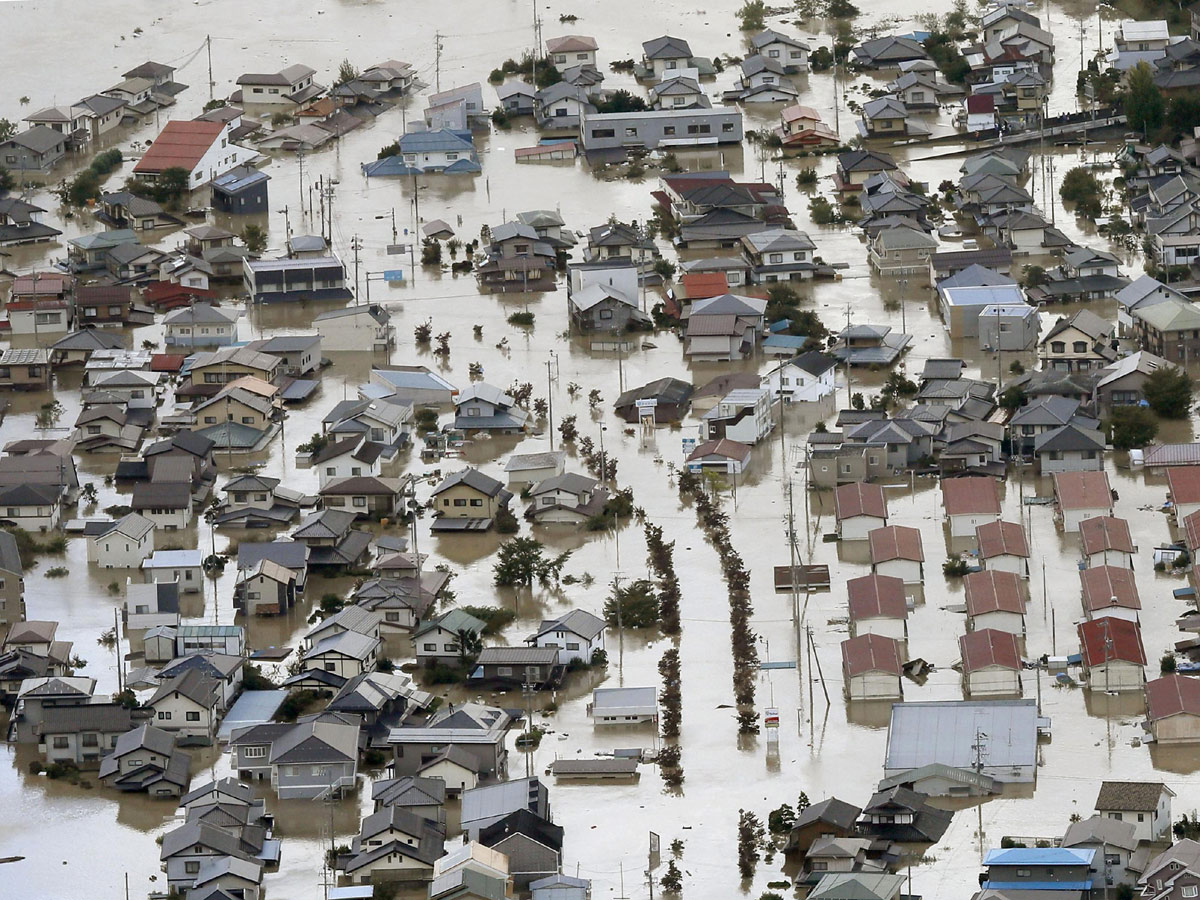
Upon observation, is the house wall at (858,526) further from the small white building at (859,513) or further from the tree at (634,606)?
the tree at (634,606)

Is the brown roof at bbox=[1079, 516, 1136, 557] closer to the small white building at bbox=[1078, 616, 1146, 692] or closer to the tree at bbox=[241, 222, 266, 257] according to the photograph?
the small white building at bbox=[1078, 616, 1146, 692]

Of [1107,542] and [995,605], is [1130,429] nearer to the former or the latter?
[1107,542]

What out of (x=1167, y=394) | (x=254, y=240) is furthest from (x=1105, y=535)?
(x=254, y=240)

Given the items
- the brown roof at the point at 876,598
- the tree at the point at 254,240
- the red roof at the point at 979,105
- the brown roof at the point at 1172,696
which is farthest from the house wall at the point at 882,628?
the red roof at the point at 979,105

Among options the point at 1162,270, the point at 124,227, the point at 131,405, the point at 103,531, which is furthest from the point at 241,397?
the point at 1162,270

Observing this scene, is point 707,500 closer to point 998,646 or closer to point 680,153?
point 998,646
